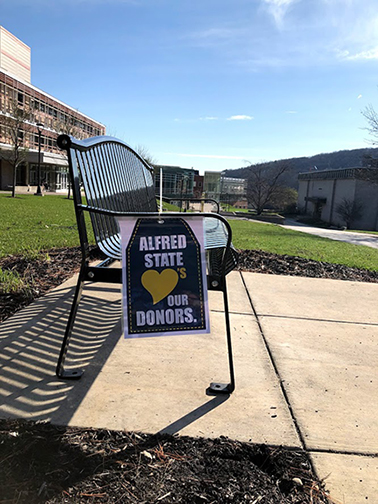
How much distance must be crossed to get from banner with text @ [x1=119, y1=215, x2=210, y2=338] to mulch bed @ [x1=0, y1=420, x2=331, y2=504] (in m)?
0.55

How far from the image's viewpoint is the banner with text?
1996mm

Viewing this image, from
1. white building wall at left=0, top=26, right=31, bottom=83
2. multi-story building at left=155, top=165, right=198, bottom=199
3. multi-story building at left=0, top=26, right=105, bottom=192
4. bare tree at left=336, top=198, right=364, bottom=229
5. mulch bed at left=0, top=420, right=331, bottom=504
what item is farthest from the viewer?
bare tree at left=336, top=198, right=364, bottom=229

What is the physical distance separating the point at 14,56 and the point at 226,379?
6650cm

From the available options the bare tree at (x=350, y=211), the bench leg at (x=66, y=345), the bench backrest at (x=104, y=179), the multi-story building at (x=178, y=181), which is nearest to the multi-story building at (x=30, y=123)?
the multi-story building at (x=178, y=181)

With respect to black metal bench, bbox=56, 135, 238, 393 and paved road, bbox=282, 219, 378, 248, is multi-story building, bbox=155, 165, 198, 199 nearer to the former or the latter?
black metal bench, bbox=56, 135, 238, 393

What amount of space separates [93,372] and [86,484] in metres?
0.93

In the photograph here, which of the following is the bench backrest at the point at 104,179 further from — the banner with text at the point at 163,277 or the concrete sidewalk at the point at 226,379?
the concrete sidewalk at the point at 226,379

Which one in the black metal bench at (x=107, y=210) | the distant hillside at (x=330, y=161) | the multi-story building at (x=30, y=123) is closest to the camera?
the black metal bench at (x=107, y=210)

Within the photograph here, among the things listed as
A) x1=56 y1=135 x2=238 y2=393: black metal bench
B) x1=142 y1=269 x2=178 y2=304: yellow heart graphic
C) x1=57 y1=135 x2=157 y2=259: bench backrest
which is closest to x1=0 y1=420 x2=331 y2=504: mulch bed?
x1=56 y1=135 x2=238 y2=393: black metal bench

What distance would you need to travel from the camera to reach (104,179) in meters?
2.91

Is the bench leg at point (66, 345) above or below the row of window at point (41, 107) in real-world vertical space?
below

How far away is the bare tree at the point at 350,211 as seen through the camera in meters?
60.7

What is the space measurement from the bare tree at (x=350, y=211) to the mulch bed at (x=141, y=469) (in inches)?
2561

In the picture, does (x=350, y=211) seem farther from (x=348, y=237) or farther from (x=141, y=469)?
(x=141, y=469)
